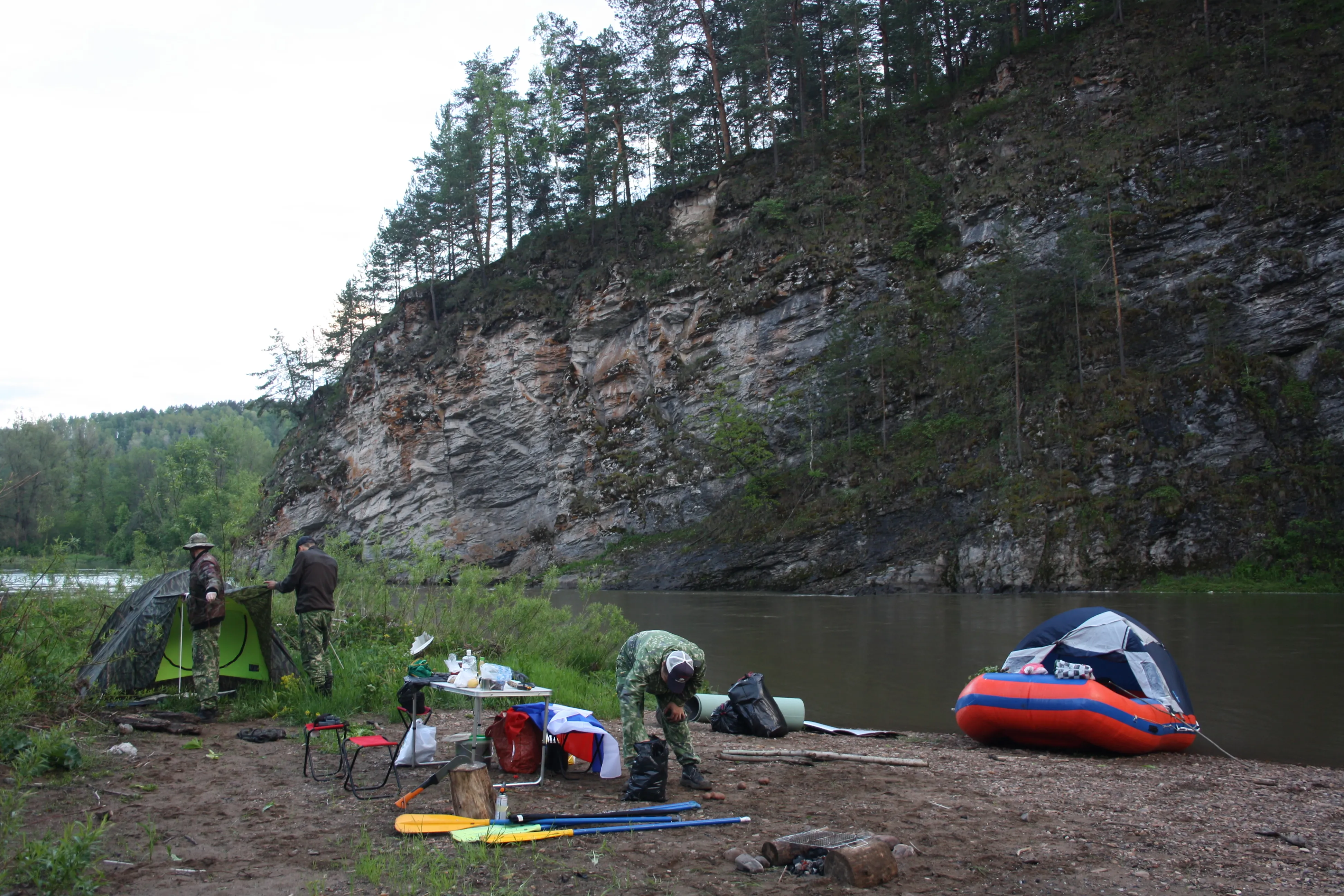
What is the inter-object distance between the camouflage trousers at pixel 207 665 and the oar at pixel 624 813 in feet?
14.7

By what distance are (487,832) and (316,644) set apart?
4853 mm

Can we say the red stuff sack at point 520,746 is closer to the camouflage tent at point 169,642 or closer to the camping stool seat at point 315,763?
the camping stool seat at point 315,763

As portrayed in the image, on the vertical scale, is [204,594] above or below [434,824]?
above

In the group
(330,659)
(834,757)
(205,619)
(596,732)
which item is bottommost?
(834,757)

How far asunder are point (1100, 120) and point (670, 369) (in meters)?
19.6

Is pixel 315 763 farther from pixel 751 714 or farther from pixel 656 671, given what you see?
pixel 751 714

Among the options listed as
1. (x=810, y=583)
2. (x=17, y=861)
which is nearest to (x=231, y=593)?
(x=17, y=861)

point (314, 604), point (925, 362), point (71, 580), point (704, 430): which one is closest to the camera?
point (314, 604)

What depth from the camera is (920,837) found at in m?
5.16

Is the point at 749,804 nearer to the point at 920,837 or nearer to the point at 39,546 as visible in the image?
the point at 920,837

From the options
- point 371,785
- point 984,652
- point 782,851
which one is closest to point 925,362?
point 984,652

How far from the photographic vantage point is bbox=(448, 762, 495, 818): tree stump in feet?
17.6

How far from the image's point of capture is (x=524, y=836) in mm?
4879

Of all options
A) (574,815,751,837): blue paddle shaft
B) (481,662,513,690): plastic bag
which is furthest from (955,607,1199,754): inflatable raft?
(481,662,513,690): plastic bag
